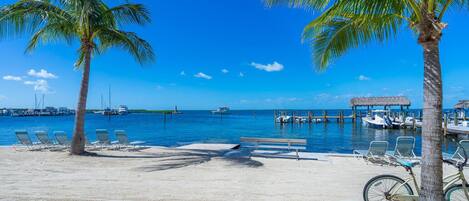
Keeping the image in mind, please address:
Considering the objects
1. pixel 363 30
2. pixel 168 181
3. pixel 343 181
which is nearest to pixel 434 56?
pixel 363 30

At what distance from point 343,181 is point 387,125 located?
134 feet

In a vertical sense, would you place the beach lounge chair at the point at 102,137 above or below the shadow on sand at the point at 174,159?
above

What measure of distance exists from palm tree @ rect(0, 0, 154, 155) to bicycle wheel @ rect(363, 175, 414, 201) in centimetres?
907

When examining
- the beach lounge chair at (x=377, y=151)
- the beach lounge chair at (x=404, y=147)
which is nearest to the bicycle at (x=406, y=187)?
the beach lounge chair at (x=377, y=151)

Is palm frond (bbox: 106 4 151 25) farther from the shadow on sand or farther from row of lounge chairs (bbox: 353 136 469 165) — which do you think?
row of lounge chairs (bbox: 353 136 469 165)

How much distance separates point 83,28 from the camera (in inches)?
394

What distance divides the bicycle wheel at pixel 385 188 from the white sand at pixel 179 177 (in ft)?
2.76

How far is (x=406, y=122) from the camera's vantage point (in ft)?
140

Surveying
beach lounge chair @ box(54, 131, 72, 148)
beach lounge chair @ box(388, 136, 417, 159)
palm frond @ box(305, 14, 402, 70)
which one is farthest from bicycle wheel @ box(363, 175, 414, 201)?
beach lounge chair @ box(54, 131, 72, 148)

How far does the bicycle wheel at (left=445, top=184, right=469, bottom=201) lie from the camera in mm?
4172

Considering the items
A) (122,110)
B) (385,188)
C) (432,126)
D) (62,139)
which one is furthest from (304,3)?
(122,110)

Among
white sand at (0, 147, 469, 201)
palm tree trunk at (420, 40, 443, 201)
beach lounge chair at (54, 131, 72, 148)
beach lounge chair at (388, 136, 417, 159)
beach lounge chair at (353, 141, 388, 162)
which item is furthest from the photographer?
beach lounge chair at (54, 131, 72, 148)

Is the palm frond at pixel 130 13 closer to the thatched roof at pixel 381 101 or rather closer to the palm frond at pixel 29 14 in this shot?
the palm frond at pixel 29 14

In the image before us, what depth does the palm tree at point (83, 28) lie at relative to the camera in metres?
9.38
